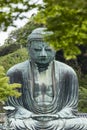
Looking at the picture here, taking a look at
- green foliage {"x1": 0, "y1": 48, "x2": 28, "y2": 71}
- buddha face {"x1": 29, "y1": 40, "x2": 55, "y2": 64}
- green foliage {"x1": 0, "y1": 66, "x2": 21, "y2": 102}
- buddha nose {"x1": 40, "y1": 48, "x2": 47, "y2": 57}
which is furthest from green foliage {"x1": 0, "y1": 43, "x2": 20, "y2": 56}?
buddha nose {"x1": 40, "y1": 48, "x2": 47, "y2": 57}

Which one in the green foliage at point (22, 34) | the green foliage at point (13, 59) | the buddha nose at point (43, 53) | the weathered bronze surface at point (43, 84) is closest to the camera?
the buddha nose at point (43, 53)

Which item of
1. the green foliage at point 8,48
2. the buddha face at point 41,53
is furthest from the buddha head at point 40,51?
the green foliage at point 8,48

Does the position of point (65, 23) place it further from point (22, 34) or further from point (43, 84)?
point (22, 34)

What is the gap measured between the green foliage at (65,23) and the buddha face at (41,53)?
30.2ft

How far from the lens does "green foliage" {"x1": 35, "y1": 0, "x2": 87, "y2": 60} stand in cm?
553

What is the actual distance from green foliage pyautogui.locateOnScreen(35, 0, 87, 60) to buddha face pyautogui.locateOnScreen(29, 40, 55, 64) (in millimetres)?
9199

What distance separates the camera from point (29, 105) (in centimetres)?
1556

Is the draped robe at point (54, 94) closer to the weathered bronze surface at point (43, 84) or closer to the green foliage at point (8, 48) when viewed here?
the weathered bronze surface at point (43, 84)

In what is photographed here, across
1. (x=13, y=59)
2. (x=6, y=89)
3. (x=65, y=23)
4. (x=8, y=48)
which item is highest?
(x=8, y=48)

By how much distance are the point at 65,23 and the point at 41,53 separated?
9.63 meters

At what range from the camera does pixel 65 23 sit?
5.63 meters

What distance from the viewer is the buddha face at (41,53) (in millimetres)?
15234

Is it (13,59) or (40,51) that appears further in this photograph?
Result: (13,59)

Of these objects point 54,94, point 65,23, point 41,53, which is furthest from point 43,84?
point 65,23
